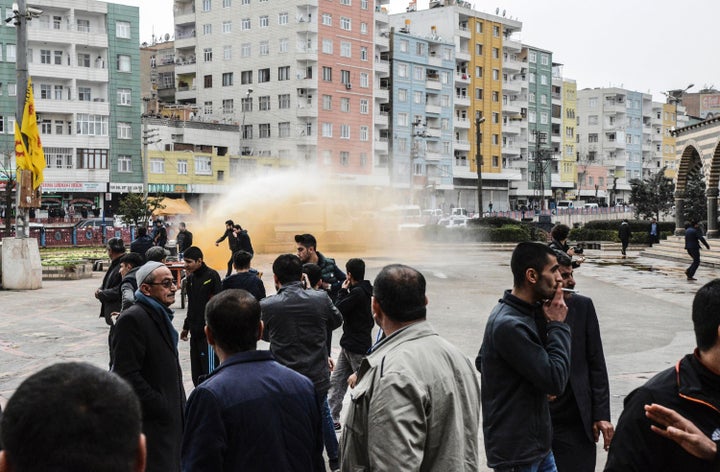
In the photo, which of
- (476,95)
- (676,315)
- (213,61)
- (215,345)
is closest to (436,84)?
(476,95)

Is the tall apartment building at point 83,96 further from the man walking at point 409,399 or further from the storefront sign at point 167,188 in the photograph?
the man walking at point 409,399

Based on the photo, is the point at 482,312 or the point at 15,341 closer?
the point at 15,341

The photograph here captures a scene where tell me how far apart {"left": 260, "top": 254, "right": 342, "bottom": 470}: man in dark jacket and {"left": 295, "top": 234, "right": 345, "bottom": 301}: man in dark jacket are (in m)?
2.60

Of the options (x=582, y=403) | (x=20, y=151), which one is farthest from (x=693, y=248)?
(x=582, y=403)

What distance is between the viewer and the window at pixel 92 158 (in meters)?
57.0

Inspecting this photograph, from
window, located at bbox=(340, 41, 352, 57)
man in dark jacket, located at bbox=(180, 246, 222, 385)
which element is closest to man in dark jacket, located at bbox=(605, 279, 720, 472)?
man in dark jacket, located at bbox=(180, 246, 222, 385)

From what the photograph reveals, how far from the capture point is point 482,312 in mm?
16391

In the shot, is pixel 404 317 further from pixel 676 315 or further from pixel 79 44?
pixel 79 44

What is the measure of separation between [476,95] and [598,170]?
30851 mm

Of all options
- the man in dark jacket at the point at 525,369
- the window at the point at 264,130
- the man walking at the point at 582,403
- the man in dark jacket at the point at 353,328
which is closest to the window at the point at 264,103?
the window at the point at 264,130

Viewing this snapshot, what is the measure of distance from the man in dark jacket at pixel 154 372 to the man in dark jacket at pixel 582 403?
7.64 ft

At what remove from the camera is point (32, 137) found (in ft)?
64.4

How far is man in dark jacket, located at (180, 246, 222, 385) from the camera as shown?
26.7 ft

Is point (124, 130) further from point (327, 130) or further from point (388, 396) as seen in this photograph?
point (388, 396)
